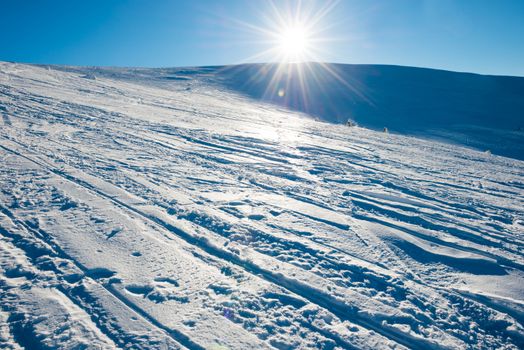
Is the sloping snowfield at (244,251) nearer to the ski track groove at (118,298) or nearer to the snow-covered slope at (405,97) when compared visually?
the ski track groove at (118,298)

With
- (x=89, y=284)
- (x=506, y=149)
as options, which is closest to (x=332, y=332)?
(x=89, y=284)

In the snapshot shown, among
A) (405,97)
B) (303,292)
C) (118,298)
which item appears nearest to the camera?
(118,298)

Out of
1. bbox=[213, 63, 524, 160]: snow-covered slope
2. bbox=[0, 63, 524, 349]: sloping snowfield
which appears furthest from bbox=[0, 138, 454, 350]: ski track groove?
bbox=[213, 63, 524, 160]: snow-covered slope

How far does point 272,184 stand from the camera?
→ 566 cm

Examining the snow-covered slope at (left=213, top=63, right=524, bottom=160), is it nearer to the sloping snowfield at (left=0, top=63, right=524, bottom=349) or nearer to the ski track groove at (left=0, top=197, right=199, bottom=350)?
Result: the sloping snowfield at (left=0, top=63, right=524, bottom=349)

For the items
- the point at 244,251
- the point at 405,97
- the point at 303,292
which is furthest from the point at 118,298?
the point at 405,97

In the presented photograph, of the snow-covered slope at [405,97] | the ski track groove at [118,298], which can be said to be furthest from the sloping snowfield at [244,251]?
the snow-covered slope at [405,97]

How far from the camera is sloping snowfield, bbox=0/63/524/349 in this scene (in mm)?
2482

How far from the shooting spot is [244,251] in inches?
136

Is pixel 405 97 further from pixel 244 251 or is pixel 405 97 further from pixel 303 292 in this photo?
pixel 303 292

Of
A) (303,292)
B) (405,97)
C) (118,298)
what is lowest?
(118,298)

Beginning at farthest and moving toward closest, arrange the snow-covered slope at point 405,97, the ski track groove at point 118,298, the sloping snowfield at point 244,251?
the snow-covered slope at point 405,97, the sloping snowfield at point 244,251, the ski track groove at point 118,298

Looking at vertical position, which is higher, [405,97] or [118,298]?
[405,97]

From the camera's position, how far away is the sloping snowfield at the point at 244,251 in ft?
8.14
